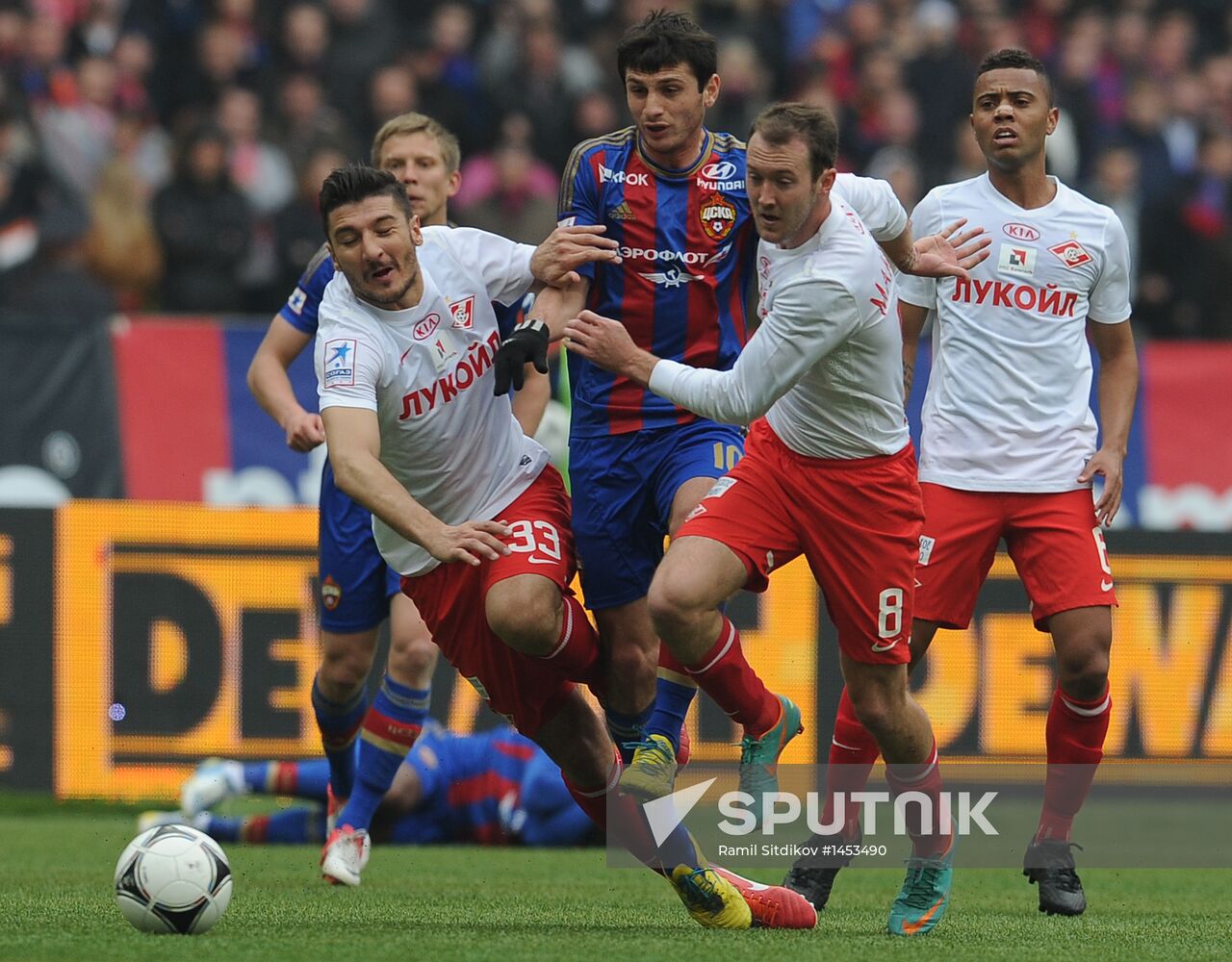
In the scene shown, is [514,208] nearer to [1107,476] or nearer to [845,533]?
[1107,476]

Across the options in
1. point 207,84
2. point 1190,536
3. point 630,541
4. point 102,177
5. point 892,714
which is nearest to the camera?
point 892,714

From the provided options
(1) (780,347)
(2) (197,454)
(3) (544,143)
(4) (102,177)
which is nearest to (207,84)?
(4) (102,177)

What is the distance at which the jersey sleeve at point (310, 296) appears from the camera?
809 centimetres

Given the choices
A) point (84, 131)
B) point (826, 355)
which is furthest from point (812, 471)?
point (84, 131)

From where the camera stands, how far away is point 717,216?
271 inches

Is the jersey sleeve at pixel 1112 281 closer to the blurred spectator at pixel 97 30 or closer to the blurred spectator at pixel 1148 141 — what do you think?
the blurred spectator at pixel 1148 141

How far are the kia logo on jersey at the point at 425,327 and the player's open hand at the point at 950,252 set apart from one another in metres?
1.59

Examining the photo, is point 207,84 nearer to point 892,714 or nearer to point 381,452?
point 381,452

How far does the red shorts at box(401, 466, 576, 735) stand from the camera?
6.43 meters

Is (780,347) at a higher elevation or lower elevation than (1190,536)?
higher

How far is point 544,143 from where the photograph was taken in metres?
14.4

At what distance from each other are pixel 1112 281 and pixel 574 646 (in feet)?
7.94

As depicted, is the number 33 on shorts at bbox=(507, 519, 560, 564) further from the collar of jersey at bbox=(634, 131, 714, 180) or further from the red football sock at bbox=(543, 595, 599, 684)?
the collar of jersey at bbox=(634, 131, 714, 180)

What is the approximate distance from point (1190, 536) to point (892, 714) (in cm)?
545
